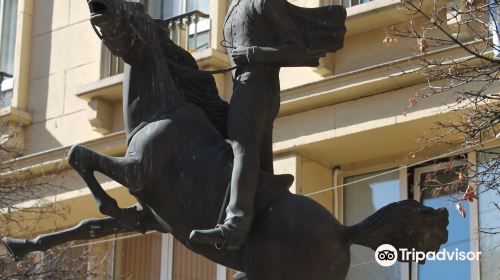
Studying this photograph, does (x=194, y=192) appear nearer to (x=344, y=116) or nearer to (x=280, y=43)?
(x=280, y=43)

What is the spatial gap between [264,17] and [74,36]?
12184mm

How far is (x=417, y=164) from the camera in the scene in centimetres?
1572

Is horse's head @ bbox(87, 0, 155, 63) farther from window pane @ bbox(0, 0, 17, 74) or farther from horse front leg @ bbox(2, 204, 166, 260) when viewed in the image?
window pane @ bbox(0, 0, 17, 74)

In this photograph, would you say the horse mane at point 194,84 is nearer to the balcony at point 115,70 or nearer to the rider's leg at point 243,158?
the rider's leg at point 243,158

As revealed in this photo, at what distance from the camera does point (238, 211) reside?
7508 mm

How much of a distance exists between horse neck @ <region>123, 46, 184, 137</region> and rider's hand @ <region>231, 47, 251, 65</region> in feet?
1.27

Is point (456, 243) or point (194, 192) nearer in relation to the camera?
point (194, 192)

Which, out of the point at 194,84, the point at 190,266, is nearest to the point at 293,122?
the point at 190,266

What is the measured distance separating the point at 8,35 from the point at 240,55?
1400 cm

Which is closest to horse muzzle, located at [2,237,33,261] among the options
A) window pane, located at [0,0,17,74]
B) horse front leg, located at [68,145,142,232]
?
horse front leg, located at [68,145,142,232]

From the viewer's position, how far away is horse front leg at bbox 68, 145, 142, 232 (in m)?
7.73

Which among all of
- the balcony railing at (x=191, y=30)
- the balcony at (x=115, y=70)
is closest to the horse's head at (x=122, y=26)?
the balcony at (x=115, y=70)

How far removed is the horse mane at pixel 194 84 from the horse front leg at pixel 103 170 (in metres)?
0.63

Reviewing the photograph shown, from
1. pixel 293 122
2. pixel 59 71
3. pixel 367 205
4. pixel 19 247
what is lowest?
pixel 19 247
